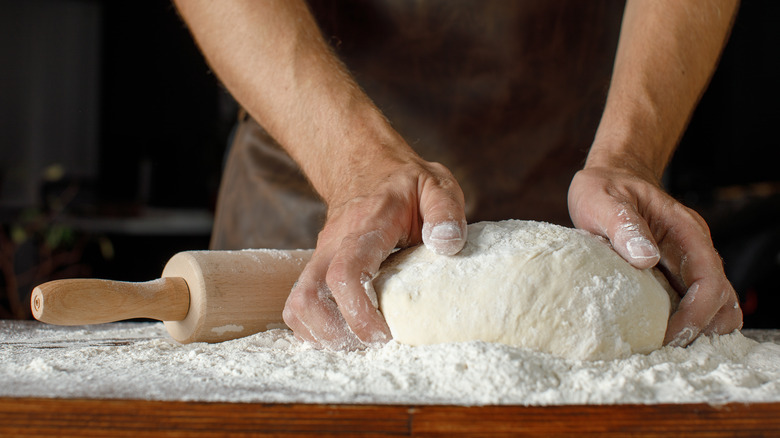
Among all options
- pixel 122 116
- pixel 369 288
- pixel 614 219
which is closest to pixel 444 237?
pixel 369 288

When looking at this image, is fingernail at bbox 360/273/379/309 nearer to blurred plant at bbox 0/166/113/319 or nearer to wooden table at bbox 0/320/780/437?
wooden table at bbox 0/320/780/437

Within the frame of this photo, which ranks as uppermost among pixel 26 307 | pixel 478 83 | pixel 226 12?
pixel 226 12

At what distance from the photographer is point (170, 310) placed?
1.02m

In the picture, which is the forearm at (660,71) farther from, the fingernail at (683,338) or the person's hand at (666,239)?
the fingernail at (683,338)

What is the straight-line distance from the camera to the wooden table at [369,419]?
24.6 inches

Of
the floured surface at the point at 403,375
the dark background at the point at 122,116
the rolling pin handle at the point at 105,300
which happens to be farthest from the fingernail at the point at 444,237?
the dark background at the point at 122,116

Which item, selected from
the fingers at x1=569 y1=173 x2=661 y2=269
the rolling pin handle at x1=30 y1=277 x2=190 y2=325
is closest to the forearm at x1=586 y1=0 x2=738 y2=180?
the fingers at x1=569 y1=173 x2=661 y2=269

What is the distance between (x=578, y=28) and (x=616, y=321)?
1010 millimetres

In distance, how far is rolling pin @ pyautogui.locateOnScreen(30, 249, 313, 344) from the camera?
95 cm

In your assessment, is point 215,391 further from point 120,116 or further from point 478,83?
point 120,116

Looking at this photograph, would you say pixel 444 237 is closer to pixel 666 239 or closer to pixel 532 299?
pixel 532 299

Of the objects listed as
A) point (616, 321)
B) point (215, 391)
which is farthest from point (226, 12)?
point (616, 321)

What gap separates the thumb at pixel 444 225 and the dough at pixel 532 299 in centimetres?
3

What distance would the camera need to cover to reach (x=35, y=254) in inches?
137
